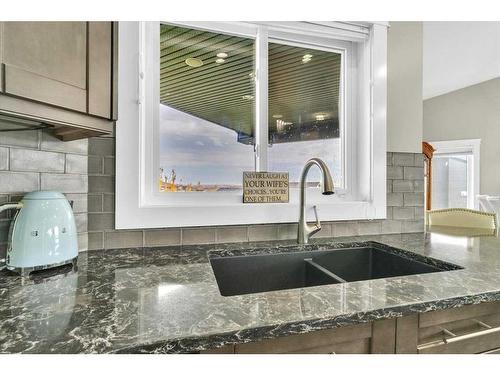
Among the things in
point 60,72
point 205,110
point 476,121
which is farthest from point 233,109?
point 476,121

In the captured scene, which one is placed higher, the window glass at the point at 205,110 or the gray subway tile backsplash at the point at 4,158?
the window glass at the point at 205,110

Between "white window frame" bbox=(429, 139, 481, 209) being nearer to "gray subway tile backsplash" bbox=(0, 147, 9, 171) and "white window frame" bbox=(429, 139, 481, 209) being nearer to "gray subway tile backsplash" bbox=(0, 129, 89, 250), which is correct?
"gray subway tile backsplash" bbox=(0, 129, 89, 250)

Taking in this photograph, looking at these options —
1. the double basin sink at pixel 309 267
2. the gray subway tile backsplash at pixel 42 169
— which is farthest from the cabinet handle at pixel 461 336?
the gray subway tile backsplash at pixel 42 169

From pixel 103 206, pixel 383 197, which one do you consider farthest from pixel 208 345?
pixel 383 197

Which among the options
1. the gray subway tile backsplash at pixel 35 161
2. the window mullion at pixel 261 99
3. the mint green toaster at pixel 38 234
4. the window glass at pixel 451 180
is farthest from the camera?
the window glass at pixel 451 180

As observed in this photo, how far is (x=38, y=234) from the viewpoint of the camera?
92 cm

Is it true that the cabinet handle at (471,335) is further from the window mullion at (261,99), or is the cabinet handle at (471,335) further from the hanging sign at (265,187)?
the window mullion at (261,99)

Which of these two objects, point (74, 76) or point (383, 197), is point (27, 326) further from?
point (383, 197)

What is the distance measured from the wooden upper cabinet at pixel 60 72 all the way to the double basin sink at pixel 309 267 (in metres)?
0.73

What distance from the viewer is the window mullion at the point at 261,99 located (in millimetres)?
1551

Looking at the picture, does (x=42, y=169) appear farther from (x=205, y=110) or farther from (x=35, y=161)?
(x=205, y=110)

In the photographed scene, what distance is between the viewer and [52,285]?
82cm

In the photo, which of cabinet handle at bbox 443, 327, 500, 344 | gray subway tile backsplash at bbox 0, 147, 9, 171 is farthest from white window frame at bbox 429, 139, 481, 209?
gray subway tile backsplash at bbox 0, 147, 9, 171
